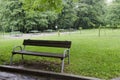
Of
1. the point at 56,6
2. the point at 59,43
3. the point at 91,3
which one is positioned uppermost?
the point at 91,3

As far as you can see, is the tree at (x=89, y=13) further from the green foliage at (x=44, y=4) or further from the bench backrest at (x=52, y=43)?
the bench backrest at (x=52, y=43)

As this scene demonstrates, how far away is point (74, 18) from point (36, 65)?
37922 millimetres

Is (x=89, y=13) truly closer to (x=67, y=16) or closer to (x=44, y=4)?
(x=67, y=16)

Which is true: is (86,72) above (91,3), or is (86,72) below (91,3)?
below

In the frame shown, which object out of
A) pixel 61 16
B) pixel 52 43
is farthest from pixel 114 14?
pixel 52 43

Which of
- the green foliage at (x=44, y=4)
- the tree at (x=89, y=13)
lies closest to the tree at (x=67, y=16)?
the tree at (x=89, y=13)

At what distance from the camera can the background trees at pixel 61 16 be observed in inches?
1448

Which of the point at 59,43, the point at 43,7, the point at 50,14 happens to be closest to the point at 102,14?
the point at 50,14

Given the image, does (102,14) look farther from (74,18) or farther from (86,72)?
(86,72)

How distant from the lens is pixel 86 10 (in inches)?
1783

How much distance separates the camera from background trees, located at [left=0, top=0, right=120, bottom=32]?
3678 cm

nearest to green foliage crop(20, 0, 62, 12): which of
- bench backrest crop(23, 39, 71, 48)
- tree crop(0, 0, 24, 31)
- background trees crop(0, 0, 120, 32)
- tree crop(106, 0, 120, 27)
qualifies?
bench backrest crop(23, 39, 71, 48)

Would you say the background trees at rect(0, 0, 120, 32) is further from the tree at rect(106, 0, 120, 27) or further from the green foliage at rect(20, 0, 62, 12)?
the green foliage at rect(20, 0, 62, 12)

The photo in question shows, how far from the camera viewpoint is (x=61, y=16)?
42938 millimetres
